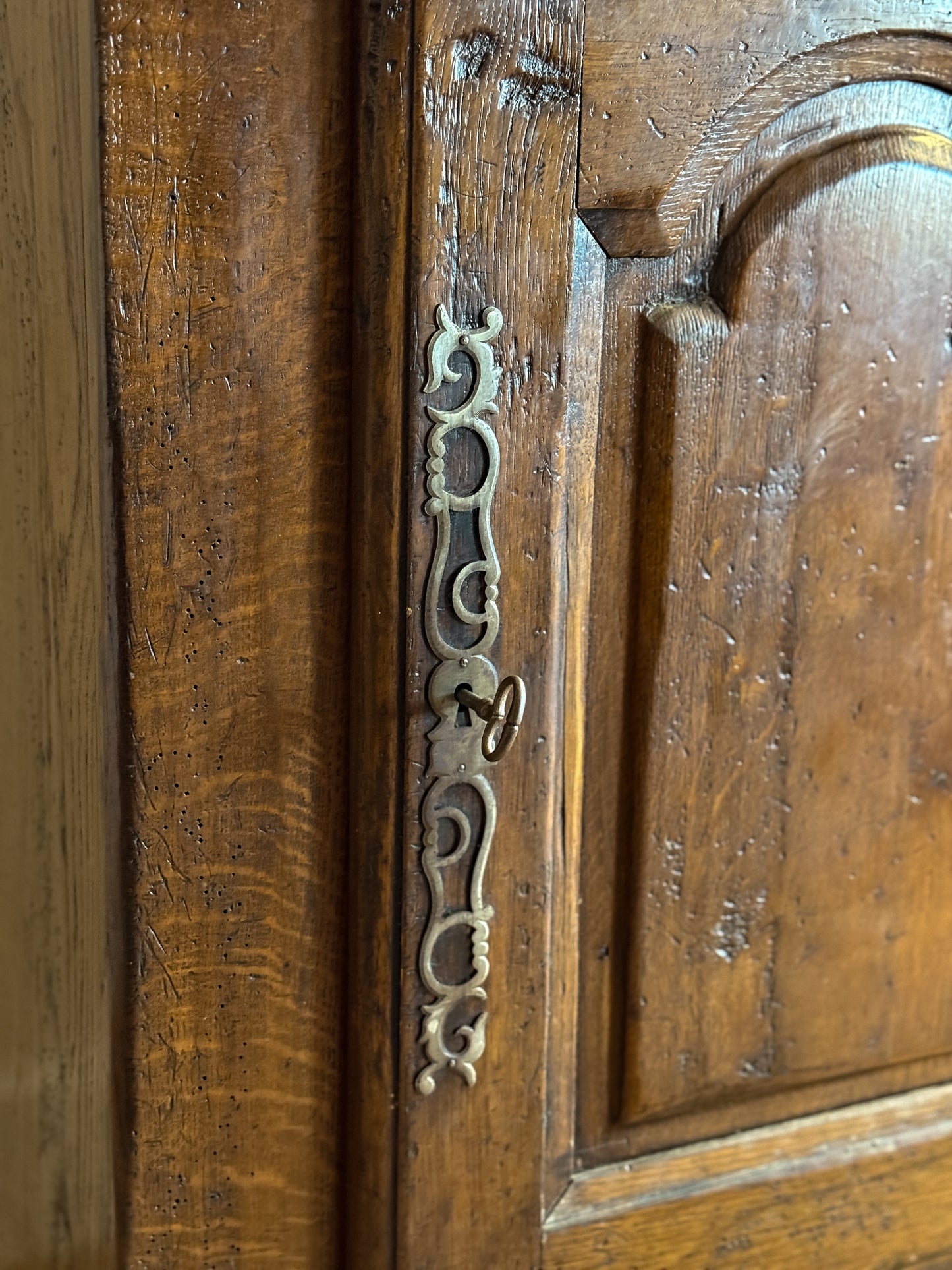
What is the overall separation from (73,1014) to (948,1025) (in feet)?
1.53

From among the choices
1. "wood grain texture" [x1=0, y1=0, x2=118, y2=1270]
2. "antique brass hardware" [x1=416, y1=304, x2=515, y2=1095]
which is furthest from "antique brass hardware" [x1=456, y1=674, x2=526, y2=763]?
"wood grain texture" [x1=0, y1=0, x2=118, y2=1270]

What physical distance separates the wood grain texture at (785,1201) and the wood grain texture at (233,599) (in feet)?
0.46

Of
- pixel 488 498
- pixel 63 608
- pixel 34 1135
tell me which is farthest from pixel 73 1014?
pixel 488 498

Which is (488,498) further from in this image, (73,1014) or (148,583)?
(73,1014)

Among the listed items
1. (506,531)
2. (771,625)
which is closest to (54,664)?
(506,531)

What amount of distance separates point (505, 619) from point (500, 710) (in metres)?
0.04

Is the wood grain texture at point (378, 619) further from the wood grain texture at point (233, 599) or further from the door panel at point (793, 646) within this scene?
the door panel at point (793, 646)

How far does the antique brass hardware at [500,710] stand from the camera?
0.50 metres

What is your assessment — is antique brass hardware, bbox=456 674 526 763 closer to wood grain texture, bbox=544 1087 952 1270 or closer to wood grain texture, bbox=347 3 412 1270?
wood grain texture, bbox=347 3 412 1270

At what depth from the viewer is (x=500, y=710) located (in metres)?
0.51

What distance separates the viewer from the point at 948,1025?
2.30 ft

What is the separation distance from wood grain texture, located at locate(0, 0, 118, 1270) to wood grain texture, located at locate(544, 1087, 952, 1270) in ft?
0.77

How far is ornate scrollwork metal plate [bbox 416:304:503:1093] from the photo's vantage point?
51 cm

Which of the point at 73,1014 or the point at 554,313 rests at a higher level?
the point at 554,313
